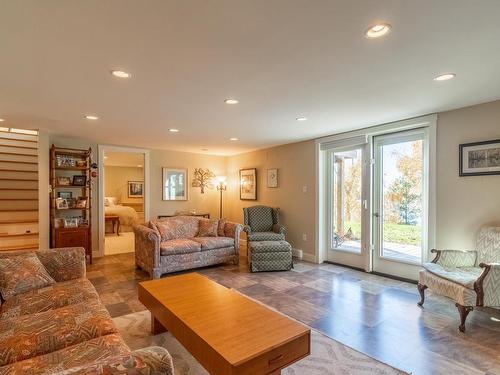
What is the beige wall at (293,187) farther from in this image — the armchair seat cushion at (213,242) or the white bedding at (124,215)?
the white bedding at (124,215)

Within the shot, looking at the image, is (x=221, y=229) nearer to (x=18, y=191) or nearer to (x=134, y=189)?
(x=18, y=191)

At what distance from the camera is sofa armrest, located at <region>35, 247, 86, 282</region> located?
262cm

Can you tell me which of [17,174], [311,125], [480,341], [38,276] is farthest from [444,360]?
[17,174]

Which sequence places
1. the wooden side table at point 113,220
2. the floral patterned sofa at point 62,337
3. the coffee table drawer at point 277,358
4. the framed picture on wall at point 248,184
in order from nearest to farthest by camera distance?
1. the floral patterned sofa at point 62,337
2. the coffee table drawer at point 277,358
3. the framed picture on wall at point 248,184
4. the wooden side table at point 113,220

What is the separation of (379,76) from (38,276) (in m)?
3.39

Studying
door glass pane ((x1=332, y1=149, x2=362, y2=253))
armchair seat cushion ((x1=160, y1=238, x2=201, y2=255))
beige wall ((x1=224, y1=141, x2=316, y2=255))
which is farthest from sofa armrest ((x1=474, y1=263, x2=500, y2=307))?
armchair seat cushion ((x1=160, y1=238, x2=201, y2=255))

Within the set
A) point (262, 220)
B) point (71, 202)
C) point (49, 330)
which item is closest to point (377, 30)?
point (49, 330)

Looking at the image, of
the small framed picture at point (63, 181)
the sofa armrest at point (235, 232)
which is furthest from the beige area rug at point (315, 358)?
the small framed picture at point (63, 181)

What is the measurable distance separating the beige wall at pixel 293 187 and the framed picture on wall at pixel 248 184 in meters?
0.10

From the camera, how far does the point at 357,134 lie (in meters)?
4.37

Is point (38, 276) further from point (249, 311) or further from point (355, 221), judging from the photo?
point (355, 221)

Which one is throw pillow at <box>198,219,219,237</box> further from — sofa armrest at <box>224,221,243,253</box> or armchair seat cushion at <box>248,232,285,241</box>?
armchair seat cushion at <box>248,232,285,241</box>

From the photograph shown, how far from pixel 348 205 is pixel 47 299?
4168 millimetres

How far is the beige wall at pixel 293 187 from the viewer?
5.09m
